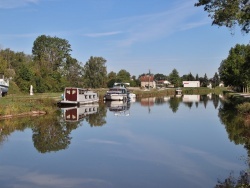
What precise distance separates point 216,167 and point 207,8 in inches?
445

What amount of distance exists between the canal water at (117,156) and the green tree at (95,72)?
66428mm

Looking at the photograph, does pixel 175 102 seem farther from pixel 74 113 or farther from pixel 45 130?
pixel 45 130

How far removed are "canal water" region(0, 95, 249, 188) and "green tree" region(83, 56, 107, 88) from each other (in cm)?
6643

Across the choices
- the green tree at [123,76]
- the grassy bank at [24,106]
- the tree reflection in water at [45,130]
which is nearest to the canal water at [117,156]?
the tree reflection in water at [45,130]

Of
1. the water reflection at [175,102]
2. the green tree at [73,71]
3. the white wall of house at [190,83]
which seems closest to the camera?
the water reflection at [175,102]

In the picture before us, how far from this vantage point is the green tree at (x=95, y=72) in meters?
93.6

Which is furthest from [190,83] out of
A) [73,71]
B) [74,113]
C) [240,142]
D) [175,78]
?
[240,142]

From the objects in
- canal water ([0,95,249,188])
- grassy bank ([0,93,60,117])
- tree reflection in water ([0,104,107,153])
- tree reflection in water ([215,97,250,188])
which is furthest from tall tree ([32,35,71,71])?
tree reflection in water ([215,97,250,188])

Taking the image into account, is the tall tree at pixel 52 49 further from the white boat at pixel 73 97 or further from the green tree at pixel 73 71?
the white boat at pixel 73 97

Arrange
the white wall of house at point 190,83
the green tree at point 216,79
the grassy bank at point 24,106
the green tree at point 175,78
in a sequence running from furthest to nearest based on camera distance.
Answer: the green tree at point 216,79 < the white wall of house at point 190,83 < the green tree at point 175,78 < the grassy bank at point 24,106

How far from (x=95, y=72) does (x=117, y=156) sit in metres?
80.2

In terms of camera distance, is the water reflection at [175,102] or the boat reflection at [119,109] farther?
the water reflection at [175,102]

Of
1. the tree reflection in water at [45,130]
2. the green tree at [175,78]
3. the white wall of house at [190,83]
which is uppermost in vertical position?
the green tree at [175,78]

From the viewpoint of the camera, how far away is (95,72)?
96062mm
